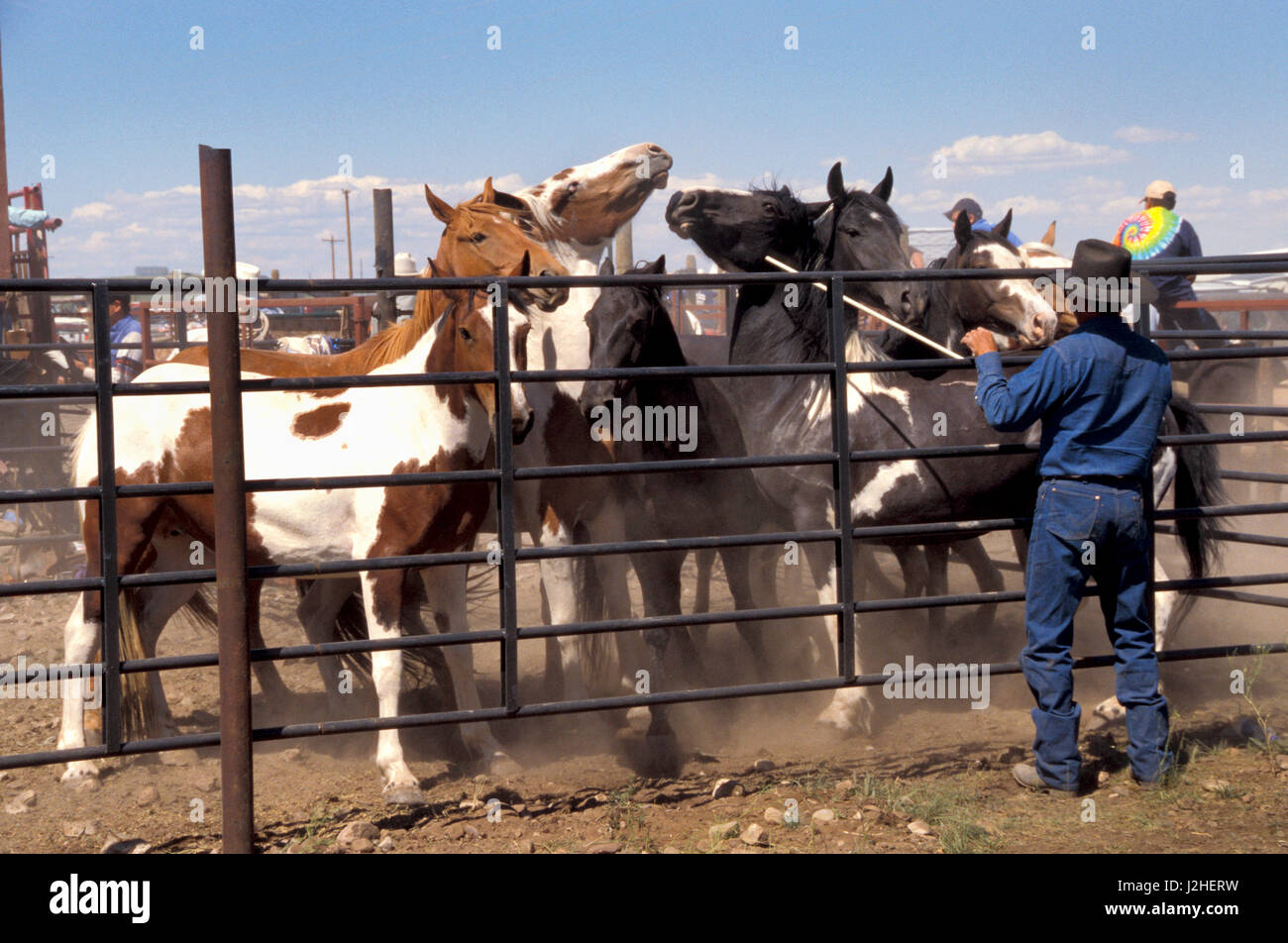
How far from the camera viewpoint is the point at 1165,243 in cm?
846

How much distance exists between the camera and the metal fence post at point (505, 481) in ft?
12.5

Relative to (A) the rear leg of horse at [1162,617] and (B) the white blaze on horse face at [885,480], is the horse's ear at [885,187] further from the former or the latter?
(A) the rear leg of horse at [1162,617]

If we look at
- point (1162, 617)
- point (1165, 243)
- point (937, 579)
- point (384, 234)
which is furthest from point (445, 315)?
point (1165, 243)

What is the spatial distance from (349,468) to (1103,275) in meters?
2.86

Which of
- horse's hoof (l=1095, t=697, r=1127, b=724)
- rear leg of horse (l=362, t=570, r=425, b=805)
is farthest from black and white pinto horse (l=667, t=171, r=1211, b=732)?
rear leg of horse (l=362, t=570, r=425, b=805)

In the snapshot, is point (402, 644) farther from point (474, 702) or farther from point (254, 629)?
point (254, 629)

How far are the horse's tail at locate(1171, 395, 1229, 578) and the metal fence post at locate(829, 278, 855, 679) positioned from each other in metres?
1.85

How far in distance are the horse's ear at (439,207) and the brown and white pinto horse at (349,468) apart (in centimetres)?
62

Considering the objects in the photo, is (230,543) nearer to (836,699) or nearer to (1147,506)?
(836,699)

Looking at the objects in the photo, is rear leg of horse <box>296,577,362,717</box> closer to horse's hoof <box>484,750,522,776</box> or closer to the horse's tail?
horse's hoof <box>484,750,522,776</box>

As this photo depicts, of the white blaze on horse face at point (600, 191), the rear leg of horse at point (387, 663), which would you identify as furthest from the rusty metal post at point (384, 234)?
the rear leg of horse at point (387, 663)

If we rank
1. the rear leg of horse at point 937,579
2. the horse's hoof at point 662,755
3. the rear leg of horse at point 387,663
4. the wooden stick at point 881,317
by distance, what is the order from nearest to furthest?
1. the rear leg of horse at point 387,663
2. the horse's hoof at point 662,755
3. the wooden stick at point 881,317
4. the rear leg of horse at point 937,579

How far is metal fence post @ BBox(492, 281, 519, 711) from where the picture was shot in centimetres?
382
